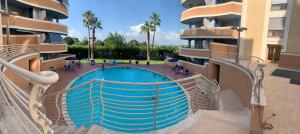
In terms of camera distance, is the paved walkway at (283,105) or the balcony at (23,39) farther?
the balcony at (23,39)

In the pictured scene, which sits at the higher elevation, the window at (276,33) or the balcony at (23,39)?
the window at (276,33)

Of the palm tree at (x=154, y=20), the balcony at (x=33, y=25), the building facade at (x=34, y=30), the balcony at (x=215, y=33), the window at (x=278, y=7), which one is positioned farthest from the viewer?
the palm tree at (x=154, y=20)

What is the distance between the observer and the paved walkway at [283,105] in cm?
654

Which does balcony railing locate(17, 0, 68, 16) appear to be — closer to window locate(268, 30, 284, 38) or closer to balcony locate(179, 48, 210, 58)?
balcony locate(179, 48, 210, 58)

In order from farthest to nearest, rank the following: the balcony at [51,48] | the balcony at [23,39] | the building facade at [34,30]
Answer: the balcony at [51,48], the building facade at [34,30], the balcony at [23,39]

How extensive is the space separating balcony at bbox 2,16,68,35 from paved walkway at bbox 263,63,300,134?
2181 cm

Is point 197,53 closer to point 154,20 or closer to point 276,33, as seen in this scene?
point 276,33

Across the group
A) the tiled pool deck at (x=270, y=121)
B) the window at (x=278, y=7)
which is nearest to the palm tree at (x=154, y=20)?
the window at (x=278, y=7)

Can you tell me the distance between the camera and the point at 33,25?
24.5 metres

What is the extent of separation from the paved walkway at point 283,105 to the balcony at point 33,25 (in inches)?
859

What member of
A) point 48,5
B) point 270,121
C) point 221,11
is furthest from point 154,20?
point 270,121

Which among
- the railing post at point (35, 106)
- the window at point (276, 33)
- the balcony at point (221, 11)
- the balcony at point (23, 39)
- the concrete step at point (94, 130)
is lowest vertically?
the concrete step at point (94, 130)

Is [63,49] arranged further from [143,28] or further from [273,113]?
[273,113]

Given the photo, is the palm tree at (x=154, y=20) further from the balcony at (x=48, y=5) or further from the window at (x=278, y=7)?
the window at (x=278, y=7)
